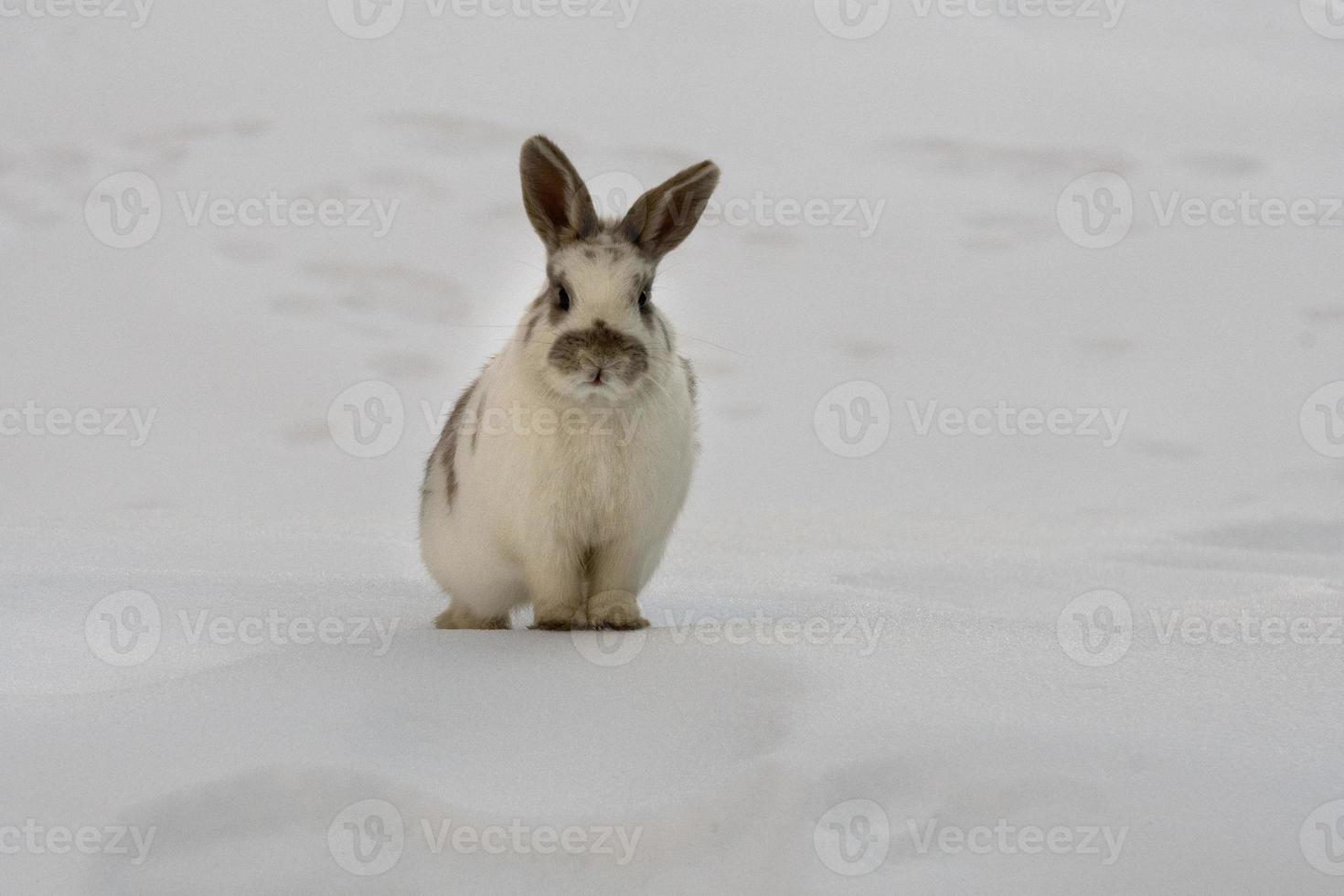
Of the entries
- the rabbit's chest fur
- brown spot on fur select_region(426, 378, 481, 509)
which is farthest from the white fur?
brown spot on fur select_region(426, 378, 481, 509)

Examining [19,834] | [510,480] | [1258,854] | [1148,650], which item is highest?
[510,480]

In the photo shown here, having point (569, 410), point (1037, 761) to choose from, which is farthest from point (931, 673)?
point (569, 410)

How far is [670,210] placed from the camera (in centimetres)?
439

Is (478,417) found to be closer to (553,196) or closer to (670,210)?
(553,196)

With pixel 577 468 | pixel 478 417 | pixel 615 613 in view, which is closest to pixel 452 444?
pixel 478 417

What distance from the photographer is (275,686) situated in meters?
3.73

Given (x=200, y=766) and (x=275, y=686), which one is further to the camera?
(x=275, y=686)

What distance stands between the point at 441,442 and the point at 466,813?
1.98 meters

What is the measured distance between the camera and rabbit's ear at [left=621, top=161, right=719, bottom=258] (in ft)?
14.3

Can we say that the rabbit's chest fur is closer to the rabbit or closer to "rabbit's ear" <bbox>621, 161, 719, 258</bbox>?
the rabbit

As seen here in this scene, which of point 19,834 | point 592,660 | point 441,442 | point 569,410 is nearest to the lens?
point 19,834

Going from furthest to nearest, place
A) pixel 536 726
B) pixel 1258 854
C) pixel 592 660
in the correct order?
1. pixel 592 660
2. pixel 536 726
3. pixel 1258 854

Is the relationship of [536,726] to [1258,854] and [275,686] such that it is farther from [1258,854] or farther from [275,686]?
[1258,854]

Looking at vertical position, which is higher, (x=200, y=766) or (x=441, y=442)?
(x=441, y=442)
